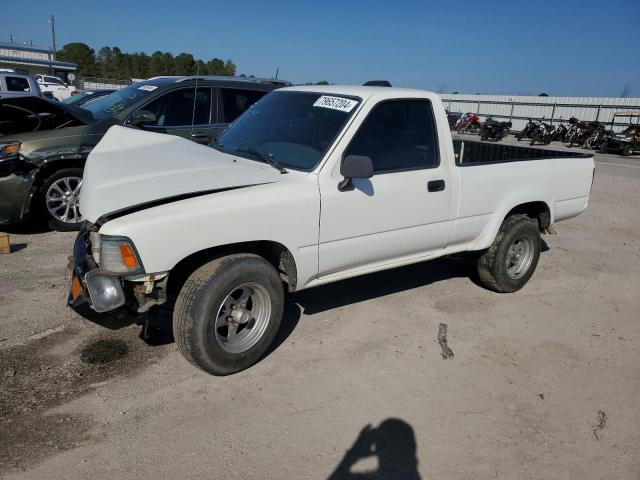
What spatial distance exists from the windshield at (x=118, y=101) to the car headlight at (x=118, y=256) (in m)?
4.22

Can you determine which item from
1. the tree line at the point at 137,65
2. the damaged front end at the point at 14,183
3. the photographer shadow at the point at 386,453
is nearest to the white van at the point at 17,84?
the damaged front end at the point at 14,183

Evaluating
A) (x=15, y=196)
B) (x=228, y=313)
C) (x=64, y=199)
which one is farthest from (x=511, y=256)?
(x=15, y=196)

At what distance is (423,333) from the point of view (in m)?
4.23

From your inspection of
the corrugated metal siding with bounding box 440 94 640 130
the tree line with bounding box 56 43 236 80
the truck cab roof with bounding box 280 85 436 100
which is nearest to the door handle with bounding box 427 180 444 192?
the truck cab roof with bounding box 280 85 436 100

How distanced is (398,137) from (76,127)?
4286mm

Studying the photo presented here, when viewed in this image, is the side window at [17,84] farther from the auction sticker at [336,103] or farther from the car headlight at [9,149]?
the auction sticker at [336,103]

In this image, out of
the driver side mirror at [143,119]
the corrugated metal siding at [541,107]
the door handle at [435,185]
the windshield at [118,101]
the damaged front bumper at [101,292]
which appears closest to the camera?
the damaged front bumper at [101,292]

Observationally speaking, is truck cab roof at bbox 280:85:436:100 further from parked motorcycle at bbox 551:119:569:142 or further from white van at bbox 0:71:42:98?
parked motorcycle at bbox 551:119:569:142

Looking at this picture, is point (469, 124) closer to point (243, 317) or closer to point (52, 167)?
point (52, 167)

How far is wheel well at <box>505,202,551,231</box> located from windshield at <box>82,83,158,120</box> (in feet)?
15.7

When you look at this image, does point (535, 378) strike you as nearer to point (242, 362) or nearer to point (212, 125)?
point (242, 362)

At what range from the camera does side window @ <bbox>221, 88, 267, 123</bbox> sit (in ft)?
23.1

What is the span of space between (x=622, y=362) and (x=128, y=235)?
3.73m

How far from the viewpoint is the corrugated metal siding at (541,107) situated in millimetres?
26703
